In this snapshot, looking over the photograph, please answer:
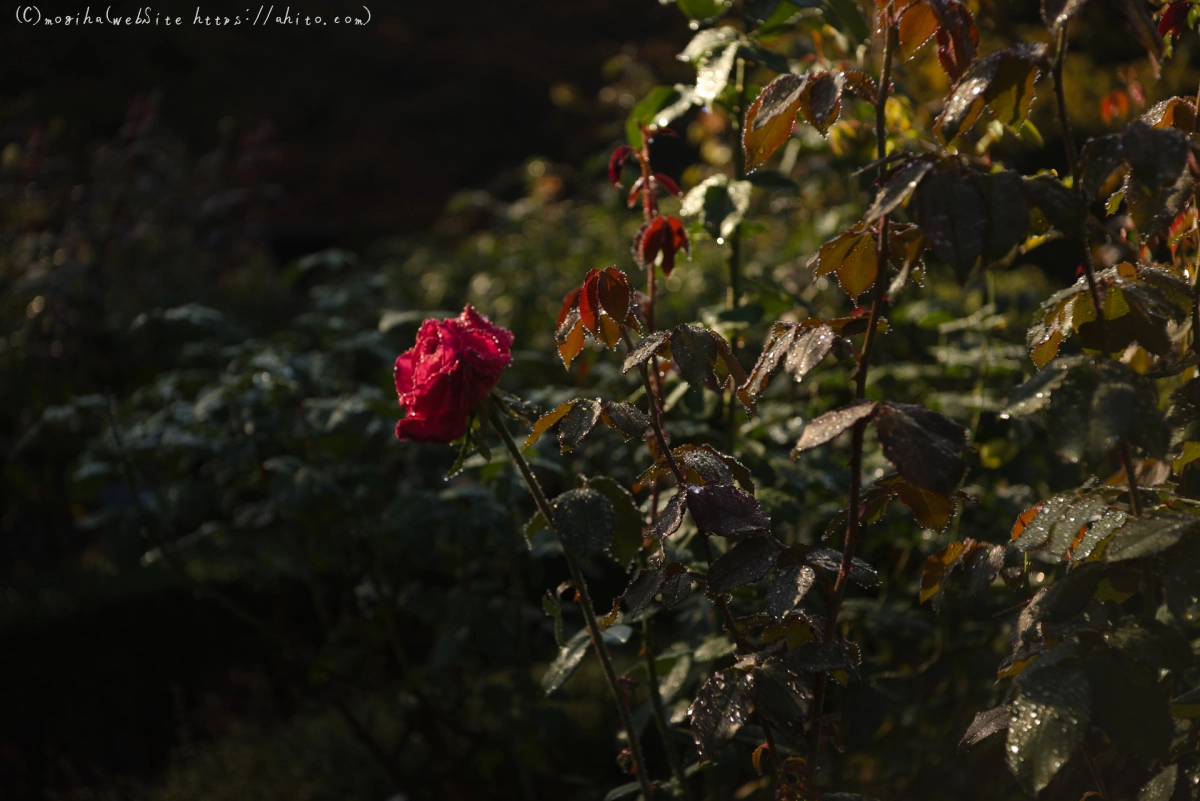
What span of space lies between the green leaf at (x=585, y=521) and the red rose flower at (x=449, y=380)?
0.15 meters

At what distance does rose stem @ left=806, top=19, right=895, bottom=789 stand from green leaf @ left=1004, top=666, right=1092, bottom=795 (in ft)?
0.64

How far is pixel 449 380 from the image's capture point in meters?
0.98

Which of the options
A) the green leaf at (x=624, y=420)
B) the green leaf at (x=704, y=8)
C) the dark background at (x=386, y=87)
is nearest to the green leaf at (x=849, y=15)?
the green leaf at (x=704, y=8)

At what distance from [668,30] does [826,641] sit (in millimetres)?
10834

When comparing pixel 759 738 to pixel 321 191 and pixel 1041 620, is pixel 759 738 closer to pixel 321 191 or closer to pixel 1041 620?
pixel 1041 620

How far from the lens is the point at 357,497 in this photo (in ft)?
6.44

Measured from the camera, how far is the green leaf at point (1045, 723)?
0.75m

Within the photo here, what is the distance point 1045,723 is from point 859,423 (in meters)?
0.29

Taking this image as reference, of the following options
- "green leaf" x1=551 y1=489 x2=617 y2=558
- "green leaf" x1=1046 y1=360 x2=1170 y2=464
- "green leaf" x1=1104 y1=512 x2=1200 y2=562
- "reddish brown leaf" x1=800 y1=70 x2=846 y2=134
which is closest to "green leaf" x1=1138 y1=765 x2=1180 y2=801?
"green leaf" x1=1104 y1=512 x2=1200 y2=562

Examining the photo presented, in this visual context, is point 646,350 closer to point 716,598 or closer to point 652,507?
point 716,598

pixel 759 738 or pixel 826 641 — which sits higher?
pixel 826 641

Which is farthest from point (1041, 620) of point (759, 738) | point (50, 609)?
point (50, 609)

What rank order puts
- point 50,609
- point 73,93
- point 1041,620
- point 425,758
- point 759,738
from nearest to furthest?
point 1041,620 → point 759,738 → point 425,758 → point 50,609 → point 73,93

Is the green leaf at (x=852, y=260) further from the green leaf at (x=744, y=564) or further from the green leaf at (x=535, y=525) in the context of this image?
the green leaf at (x=535, y=525)
